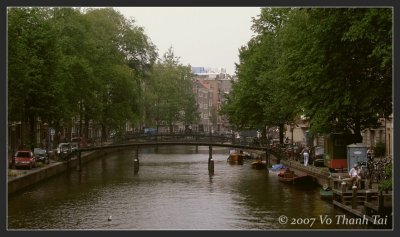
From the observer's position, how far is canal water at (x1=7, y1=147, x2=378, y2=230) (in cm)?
3197

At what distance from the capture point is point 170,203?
39.4 metres

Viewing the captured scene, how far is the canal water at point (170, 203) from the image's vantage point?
31969 millimetres

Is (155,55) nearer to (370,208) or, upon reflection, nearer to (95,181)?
(95,181)

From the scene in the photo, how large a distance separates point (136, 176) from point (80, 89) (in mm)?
14117

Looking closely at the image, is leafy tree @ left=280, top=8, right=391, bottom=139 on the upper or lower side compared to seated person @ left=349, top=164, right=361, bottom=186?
upper

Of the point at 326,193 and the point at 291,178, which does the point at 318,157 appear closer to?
the point at 291,178

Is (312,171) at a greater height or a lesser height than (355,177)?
lesser

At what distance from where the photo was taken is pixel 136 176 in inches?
2234

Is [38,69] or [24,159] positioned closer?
[24,159]

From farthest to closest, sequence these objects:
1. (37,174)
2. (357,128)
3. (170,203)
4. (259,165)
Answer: (259,165)
(37,174)
(357,128)
(170,203)

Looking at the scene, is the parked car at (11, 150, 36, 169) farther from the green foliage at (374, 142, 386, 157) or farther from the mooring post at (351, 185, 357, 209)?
the mooring post at (351, 185, 357, 209)

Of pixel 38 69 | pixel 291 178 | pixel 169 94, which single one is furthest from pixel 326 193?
pixel 169 94

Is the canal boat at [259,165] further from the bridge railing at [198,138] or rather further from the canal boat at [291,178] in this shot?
the canal boat at [291,178]

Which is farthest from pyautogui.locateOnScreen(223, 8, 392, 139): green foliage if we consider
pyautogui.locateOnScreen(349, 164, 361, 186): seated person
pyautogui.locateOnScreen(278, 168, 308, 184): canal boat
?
pyautogui.locateOnScreen(278, 168, 308, 184): canal boat
